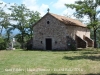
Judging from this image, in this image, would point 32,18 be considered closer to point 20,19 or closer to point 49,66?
point 20,19

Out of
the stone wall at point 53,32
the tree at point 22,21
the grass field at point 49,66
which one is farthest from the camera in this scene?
the tree at point 22,21

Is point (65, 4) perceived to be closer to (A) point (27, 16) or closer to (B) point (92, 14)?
(B) point (92, 14)

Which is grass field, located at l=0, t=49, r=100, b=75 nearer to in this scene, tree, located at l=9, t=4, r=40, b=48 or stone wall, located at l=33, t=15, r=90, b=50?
stone wall, located at l=33, t=15, r=90, b=50

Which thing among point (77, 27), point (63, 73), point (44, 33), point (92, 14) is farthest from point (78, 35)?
point (63, 73)

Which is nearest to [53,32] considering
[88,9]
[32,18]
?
[88,9]

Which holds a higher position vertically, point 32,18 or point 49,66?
point 32,18

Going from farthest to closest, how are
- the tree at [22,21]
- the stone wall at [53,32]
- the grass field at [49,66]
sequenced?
the tree at [22,21] → the stone wall at [53,32] → the grass field at [49,66]

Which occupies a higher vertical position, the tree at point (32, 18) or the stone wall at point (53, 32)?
the tree at point (32, 18)

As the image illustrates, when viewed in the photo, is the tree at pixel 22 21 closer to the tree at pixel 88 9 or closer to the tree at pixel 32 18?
the tree at pixel 32 18

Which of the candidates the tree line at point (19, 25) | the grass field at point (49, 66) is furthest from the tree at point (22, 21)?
the grass field at point (49, 66)

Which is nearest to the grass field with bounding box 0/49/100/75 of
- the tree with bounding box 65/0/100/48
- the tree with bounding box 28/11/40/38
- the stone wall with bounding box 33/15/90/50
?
the stone wall with bounding box 33/15/90/50

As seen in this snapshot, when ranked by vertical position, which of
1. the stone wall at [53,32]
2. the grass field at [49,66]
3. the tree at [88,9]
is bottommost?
the grass field at [49,66]

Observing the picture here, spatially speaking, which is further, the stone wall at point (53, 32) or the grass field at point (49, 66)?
the stone wall at point (53, 32)

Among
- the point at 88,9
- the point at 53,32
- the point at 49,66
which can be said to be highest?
the point at 88,9
